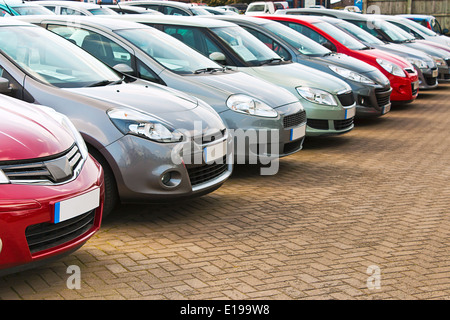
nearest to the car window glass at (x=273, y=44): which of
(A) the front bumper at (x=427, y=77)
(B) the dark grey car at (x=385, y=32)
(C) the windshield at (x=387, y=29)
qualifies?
(B) the dark grey car at (x=385, y=32)

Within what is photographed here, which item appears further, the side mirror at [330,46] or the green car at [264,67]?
the side mirror at [330,46]

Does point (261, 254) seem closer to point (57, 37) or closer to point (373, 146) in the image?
Answer: point (57, 37)

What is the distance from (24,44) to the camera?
5.62 m

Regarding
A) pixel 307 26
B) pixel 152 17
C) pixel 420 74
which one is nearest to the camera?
pixel 152 17

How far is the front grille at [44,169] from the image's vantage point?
365 centimetres

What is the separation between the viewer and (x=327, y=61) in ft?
34.7

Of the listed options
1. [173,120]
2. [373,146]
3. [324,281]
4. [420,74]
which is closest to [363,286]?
[324,281]

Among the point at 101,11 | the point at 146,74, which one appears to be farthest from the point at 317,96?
the point at 101,11

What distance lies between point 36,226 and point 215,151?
2.22 m

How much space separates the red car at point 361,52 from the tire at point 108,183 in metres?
7.25

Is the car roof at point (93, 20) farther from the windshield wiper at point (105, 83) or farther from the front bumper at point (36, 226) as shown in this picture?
the front bumper at point (36, 226)

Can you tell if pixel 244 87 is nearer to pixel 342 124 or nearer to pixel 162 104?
pixel 162 104

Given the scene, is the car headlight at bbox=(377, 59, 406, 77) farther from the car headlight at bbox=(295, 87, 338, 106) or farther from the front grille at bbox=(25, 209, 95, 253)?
the front grille at bbox=(25, 209, 95, 253)

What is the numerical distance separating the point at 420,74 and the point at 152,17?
8146 mm
